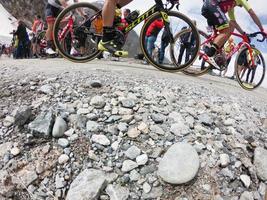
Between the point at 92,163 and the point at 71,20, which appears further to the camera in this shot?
the point at 71,20

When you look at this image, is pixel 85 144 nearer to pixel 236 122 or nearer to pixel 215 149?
pixel 215 149

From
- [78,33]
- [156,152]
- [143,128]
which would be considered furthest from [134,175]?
[78,33]

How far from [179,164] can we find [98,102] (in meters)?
1.32

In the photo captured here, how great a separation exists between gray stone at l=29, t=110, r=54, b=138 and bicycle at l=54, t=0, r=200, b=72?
8.10 ft

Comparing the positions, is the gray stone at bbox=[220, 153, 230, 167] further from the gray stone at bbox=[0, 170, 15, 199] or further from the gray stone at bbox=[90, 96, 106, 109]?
the gray stone at bbox=[0, 170, 15, 199]

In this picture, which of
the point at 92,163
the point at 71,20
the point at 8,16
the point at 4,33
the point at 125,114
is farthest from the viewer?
the point at 8,16

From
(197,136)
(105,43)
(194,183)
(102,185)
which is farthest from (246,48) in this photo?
(102,185)

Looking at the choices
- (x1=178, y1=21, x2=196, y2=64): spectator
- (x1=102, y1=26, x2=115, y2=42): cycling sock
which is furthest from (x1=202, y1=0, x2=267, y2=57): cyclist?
(x1=102, y1=26, x2=115, y2=42): cycling sock

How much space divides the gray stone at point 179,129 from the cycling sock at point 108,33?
7.98 feet

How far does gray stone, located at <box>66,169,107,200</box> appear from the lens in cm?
348

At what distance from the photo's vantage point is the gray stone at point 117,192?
11.5 feet

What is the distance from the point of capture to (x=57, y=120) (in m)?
4.16

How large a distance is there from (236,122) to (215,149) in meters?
0.74

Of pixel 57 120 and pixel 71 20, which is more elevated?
pixel 71 20
